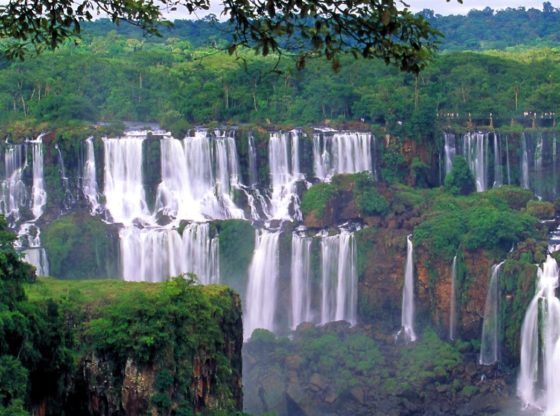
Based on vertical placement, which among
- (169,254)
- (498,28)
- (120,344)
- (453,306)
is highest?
(498,28)

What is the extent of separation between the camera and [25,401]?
14.8 meters

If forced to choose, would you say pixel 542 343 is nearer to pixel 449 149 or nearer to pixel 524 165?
pixel 449 149

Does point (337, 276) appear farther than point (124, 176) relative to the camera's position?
No

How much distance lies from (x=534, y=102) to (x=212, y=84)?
40.1ft

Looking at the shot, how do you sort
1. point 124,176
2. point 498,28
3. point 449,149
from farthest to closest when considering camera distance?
point 498,28
point 449,149
point 124,176

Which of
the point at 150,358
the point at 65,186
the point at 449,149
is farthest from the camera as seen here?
the point at 449,149

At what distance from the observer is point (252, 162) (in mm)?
37906

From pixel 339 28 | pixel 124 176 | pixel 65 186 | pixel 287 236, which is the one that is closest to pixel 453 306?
pixel 287 236

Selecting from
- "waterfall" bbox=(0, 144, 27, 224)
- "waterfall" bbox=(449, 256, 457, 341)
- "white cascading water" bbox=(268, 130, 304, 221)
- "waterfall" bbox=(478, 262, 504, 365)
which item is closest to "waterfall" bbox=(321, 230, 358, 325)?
"waterfall" bbox=(449, 256, 457, 341)

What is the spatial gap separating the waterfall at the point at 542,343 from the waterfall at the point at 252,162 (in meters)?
11.4

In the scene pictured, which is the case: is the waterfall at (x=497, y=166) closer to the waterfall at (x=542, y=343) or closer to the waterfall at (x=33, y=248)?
the waterfall at (x=542, y=343)

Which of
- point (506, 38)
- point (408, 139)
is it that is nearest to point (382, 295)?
point (408, 139)

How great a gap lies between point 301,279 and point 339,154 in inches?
237

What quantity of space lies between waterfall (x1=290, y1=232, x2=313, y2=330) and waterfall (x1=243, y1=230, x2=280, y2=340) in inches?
21.2
